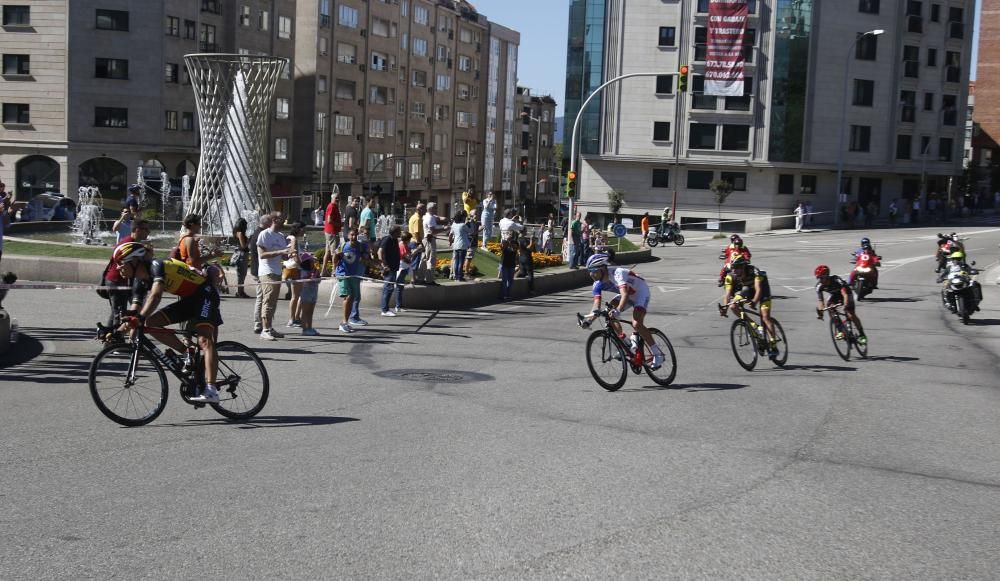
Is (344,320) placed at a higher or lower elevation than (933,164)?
lower

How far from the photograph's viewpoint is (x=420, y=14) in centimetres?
8550

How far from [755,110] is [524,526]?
65905mm

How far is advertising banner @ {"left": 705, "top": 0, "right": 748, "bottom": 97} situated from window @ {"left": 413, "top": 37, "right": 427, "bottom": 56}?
24.6 meters

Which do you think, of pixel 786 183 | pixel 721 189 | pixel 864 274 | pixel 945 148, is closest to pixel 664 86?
pixel 721 189

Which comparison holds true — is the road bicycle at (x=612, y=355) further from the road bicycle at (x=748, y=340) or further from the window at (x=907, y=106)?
the window at (x=907, y=106)

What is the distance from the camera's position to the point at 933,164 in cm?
7438

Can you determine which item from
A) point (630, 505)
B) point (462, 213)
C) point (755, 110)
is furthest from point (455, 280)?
point (755, 110)

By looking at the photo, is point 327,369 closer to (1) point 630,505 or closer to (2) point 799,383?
(2) point 799,383

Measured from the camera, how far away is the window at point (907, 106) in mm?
72812

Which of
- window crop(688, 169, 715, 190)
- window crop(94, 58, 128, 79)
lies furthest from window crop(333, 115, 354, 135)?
window crop(688, 169, 715, 190)

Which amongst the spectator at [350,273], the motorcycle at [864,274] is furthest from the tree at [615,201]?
the spectator at [350,273]

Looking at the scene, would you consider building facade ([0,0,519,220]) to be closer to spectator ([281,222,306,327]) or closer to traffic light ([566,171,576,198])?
traffic light ([566,171,576,198])

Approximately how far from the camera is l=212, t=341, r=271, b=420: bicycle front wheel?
10.5 metres

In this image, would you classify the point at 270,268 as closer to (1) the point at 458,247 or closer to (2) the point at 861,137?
(1) the point at 458,247
